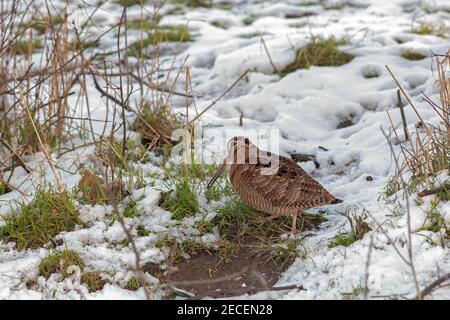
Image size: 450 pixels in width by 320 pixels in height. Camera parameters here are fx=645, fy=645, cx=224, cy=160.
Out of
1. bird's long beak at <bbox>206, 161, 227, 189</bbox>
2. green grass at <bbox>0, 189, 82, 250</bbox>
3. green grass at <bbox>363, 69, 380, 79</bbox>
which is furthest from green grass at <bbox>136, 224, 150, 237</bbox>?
green grass at <bbox>363, 69, 380, 79</bbox>

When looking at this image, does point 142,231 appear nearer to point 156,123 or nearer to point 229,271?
point 229,271

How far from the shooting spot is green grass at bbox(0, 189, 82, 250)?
4121mm

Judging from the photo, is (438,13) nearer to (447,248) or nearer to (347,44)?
(347,44)

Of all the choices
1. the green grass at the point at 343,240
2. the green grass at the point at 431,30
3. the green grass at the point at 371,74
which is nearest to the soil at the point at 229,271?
the green grass at the point at 343,240

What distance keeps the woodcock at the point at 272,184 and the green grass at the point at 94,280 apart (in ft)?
3.69

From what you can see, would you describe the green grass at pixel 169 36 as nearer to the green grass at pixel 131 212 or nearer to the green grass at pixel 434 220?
the green grass at pixel 131 212

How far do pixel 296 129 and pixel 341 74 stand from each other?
108 cm

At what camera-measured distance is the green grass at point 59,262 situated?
12.5ft

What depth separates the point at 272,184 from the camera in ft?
14.1

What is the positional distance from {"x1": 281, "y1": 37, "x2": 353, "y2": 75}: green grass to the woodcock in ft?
8.25

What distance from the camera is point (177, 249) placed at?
4.06m
